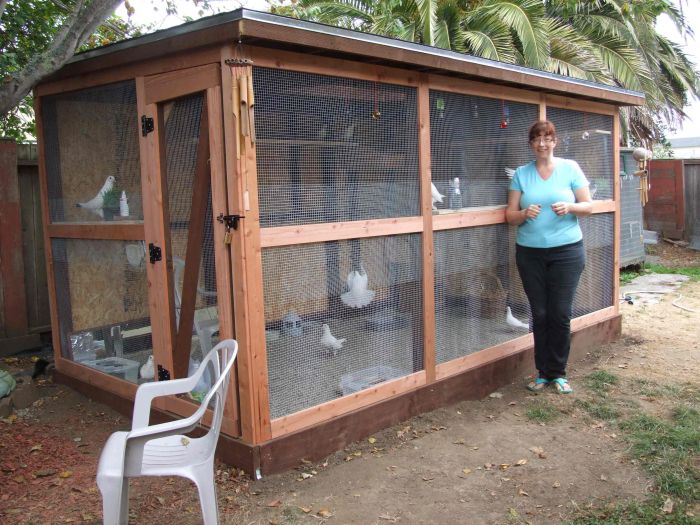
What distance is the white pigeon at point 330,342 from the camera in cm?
352

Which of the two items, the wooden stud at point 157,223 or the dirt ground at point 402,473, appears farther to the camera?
the wooden stud at point 157,223

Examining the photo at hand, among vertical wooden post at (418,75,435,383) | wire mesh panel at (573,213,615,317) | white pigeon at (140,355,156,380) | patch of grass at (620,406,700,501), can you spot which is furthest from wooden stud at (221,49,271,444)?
wire mesh panel at (573,213,615,317)

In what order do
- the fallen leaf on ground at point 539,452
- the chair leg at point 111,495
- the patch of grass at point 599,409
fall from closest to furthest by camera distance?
Result: 1. the chair leg at point 111,495
2. the fallen leaf on ground at point 539,452
3. the patch of grass at point 599,409

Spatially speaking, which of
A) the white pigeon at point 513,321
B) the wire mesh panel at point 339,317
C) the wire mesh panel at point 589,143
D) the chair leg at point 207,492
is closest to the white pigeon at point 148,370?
the wire mesh panel at point 339,317

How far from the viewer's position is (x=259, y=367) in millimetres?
3178

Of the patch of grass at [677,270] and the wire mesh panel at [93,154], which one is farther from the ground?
the wire mesh panel at [93,154]

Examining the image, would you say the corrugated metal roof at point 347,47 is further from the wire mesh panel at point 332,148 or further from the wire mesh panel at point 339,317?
the wire mesh panel at point 339,317

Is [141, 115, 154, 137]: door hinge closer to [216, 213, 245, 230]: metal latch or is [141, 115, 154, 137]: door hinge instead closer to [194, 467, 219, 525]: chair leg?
[216, 213, 245, 230]: metal latch

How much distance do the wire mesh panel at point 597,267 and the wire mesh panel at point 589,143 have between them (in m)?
0.27

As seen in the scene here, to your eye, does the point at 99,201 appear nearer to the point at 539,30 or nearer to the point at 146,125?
the point at 146,125

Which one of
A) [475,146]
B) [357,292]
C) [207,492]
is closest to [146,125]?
[357,292]

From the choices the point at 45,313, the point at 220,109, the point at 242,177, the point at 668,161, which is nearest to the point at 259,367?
the point at 242,177

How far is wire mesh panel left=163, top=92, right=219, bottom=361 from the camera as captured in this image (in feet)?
10.9

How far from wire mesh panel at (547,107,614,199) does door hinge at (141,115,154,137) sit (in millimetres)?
3118
